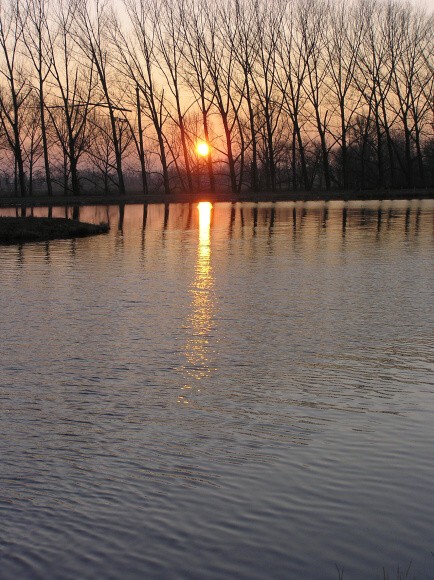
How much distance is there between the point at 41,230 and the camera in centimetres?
2703

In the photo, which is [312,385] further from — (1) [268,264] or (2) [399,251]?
(2) [399,251]

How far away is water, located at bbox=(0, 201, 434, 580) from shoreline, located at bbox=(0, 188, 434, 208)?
155ft

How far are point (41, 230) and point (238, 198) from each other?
38633 millimetres

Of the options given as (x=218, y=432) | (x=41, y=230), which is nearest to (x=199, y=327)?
(x=218, y=432)

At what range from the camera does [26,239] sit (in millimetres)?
25766

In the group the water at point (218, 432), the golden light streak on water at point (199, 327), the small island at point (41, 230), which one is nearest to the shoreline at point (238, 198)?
the small island at point (41, 230)

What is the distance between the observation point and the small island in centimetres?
2567

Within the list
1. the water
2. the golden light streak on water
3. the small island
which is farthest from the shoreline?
the water

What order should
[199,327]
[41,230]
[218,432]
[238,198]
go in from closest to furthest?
1. [218,432]
2. [199,327]
3. [41,230]
4. [238,198]

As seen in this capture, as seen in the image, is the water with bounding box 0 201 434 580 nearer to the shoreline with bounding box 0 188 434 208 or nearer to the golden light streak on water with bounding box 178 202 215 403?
the golden light streak on water with bounding box 178 202 215 403

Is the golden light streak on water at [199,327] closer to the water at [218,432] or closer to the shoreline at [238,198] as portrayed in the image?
the water at [218,432]

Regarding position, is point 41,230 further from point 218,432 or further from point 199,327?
point 218,432

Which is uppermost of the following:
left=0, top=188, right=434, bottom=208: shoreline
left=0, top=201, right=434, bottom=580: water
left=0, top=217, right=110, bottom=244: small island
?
left=0, top=188, right=434, bottom=208: shoreline

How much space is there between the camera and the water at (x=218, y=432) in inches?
165
